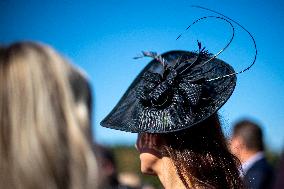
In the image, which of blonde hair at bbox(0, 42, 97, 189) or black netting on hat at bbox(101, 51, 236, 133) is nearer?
blonde hair at bbox(0, 42, 97, 189)

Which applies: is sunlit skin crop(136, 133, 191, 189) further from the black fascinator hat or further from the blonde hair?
the blonde hair

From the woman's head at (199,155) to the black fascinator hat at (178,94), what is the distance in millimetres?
70

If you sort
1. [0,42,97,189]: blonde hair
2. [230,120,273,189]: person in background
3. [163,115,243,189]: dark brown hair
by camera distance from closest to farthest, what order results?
[0,42,97,189]: blonde hair, [163,115,243,189]: dark brown hair, [230,120,273,189]: person in background

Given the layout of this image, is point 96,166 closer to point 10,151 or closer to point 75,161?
point 75,161

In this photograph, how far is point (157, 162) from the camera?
7.34 feet

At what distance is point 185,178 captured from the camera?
217cm

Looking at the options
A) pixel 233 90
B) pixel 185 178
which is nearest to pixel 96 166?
pixel 185 178

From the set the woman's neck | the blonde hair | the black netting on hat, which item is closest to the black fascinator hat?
the black netting on hat

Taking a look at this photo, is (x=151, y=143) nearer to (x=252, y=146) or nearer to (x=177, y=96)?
(x=177, y=96)

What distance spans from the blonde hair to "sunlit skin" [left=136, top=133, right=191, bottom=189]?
3.65 feet

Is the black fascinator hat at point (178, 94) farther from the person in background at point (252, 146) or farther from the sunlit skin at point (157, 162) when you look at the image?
the person in background at point (252, 146)

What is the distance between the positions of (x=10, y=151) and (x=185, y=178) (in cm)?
123

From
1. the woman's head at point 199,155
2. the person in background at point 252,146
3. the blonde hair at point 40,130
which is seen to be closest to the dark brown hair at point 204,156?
the woman's head at point 199,155

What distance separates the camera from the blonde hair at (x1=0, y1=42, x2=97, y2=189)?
106 cm
